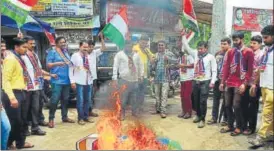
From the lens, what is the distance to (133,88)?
26.9 ft

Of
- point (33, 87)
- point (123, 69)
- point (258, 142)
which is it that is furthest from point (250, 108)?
point (33, 87)

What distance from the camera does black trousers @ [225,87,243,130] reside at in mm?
6438

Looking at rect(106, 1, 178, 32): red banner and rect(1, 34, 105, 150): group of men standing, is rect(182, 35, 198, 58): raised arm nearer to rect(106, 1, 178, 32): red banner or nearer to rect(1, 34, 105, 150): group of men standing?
rect(106, 1, 178, 32): red banner

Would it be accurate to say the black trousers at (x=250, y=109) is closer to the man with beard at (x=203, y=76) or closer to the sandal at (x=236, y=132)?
the sandal at (x=236, y=132)

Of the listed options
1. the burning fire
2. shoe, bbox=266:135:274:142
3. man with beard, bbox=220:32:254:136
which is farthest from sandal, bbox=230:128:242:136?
the burning fire

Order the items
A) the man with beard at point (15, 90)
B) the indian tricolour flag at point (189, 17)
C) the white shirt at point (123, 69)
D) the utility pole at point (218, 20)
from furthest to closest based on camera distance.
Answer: the utility pole at point (218, 20) < the white shirt at point (123, 69) < the indian tricolour flag at point (189, 17) < the man with beard at point (15, 90)

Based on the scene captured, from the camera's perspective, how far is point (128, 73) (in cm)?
806

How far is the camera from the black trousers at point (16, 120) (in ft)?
17.8

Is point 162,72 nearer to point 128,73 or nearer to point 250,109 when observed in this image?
point 128,73

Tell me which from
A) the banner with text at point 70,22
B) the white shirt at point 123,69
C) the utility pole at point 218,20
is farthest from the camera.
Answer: the banner with text at point 70,22

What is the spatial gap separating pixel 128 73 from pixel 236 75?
2.46m

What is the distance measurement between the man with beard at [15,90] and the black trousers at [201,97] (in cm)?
338

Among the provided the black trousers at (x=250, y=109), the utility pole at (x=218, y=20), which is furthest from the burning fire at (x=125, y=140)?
the utility pole at (x=218, y=20)

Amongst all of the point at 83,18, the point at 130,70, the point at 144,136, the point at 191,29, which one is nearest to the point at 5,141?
the point at 144,136
